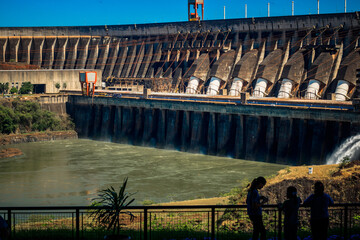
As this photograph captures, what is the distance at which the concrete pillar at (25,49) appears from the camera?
11406cm

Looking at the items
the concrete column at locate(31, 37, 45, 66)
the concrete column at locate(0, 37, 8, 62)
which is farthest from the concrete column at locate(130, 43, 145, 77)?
the concrete column at locate(0, 37, 8, 62)

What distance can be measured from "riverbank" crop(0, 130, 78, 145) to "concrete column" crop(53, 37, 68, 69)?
39.2 meters

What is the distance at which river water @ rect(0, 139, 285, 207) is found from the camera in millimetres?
41312

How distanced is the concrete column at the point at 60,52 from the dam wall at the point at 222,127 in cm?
3521

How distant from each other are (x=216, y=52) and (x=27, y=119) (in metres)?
35.9

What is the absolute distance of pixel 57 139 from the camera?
7688 centimetres

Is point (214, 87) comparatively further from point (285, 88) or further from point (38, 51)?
point (38, 51)

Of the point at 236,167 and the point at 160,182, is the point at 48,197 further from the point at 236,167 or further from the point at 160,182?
the point at 236,167

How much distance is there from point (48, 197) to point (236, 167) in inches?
782

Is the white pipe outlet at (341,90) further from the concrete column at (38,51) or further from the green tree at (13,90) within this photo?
the concrete column at (38,51)

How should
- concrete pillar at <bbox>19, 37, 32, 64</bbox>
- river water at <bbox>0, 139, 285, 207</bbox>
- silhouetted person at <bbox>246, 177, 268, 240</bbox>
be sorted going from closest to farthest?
1. silhouetted person at <bbox>246, 177, 268, 240</bbox>
2. river water at <bbox>0, 139, 285, 207</bbox>
3. concrete pillar at <bbox>19, 37, 32, 64</bbox>

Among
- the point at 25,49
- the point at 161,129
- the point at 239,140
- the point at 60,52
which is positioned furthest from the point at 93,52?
the point at 239,140

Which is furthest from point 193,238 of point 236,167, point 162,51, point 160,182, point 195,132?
point 162,51

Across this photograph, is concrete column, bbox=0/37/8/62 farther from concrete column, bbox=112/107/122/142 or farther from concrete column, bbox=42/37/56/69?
concrete column, bbox=112/107/122/142
